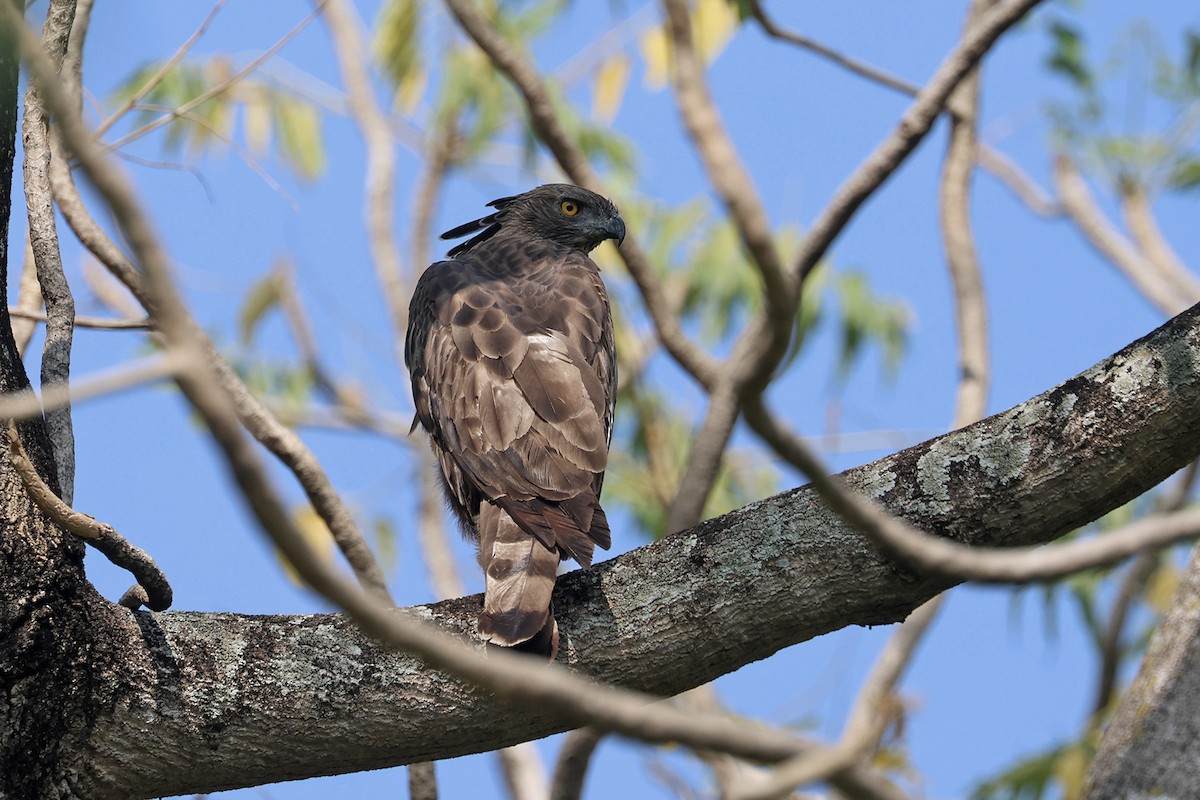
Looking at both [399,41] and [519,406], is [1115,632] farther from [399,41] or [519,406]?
[399,41]

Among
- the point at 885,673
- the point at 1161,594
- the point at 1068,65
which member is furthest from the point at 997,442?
the point at 1068,65

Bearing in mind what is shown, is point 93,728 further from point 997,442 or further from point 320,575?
point 997,442

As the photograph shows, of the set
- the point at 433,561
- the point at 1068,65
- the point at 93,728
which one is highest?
the point at 1068,65

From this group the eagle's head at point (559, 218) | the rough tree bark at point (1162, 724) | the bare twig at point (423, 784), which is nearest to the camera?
the rough tree bark at point (1162, 724)

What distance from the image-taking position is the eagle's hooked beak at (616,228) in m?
6.13

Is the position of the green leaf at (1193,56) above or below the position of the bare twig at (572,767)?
above

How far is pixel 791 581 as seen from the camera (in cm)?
320

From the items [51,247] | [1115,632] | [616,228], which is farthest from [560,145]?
[1115,632]

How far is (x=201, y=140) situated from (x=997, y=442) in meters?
8.96

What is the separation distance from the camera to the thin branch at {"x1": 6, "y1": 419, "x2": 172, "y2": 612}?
10.3 feet

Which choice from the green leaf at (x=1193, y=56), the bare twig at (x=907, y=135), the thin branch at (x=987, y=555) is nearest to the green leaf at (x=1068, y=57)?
the green leaf at (x=1193, y=56)

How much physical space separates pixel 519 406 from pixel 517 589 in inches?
37.3

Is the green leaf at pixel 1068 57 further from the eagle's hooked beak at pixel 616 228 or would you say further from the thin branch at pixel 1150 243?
the eagle's hooked beak at pixel 616 228

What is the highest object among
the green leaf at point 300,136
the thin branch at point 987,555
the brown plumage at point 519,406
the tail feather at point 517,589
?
the green leaf at point 300,136
